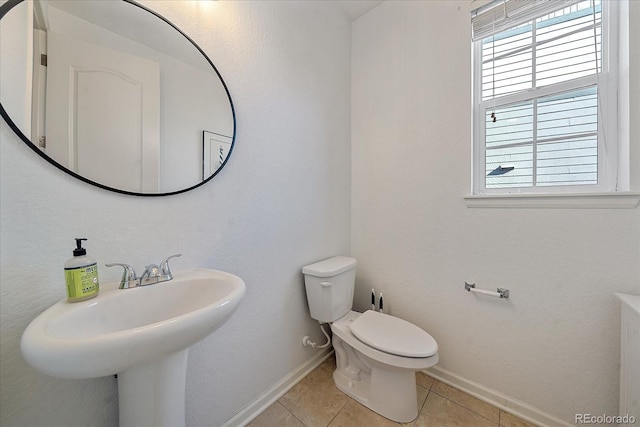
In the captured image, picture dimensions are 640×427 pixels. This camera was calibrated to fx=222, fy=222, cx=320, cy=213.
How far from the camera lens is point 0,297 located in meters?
0.58

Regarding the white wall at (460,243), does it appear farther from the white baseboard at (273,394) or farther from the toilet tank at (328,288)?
the white baseboard at (273,394)

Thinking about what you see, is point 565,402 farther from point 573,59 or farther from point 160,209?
point 160,209

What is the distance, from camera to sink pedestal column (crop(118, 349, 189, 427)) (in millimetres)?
651

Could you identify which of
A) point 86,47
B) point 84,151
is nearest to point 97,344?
point 84,151

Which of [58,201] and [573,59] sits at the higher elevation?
[573,59]

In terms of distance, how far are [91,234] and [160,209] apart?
0.20 m

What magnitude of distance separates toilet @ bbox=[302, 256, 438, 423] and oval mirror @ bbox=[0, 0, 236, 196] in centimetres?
86

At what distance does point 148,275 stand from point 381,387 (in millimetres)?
1191

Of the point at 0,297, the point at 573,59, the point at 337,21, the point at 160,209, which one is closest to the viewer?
the point at 0,297

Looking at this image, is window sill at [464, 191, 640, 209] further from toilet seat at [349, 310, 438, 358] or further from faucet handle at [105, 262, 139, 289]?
faucet handle at [105, 262, 139, 289]

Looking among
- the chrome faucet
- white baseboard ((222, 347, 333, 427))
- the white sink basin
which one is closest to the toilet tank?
white baseboard ((222, 347, 333, 427))

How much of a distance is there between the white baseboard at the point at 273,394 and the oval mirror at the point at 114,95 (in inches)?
43.1

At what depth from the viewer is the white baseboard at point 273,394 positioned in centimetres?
107

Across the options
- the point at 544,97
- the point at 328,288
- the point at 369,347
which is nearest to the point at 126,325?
the point at 328,288
